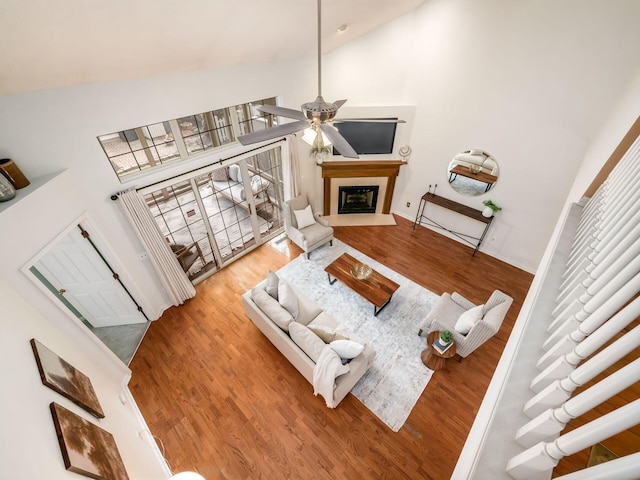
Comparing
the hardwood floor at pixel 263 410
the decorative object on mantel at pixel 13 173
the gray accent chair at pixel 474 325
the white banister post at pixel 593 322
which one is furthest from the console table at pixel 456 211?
the decorative object on mantel at pixel 13 173

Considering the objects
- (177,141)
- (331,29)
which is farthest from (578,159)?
(177,141)

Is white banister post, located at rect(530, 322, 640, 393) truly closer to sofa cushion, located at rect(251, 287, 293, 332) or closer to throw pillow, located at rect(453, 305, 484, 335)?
throw pillow, located at rect(453, 305, 484, 335)

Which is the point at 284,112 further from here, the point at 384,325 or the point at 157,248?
the point at 384,325

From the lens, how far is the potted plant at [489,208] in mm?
5232

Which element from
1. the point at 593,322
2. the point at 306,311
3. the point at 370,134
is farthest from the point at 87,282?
the point at 370,134

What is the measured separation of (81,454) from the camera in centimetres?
172

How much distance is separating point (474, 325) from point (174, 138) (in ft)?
16.1

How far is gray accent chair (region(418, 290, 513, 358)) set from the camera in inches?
136

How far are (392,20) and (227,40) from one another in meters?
3.38

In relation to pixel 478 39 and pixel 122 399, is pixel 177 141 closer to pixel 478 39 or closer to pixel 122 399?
pixel 122 399

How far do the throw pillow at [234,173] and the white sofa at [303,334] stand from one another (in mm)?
2596

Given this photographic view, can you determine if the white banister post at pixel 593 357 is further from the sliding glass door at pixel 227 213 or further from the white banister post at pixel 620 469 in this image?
the sliding glass door at pixel 227 213

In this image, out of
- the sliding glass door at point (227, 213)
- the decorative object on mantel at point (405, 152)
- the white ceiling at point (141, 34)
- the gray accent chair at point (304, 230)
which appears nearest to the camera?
the white ceiling at point (141, 34)

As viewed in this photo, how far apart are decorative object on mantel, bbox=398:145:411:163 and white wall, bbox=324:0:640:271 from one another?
0.18 metres
